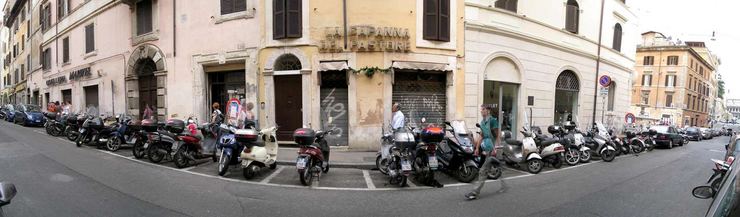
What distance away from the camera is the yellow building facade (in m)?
11.1

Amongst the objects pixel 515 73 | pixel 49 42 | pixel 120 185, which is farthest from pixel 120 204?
pixel 49 42

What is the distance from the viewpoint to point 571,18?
1583cm

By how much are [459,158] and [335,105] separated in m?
5.54

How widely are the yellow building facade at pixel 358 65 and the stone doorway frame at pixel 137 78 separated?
5595 millimetres

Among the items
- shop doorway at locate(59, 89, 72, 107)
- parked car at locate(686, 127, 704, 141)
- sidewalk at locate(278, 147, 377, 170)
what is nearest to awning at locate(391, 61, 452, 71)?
sidewalk at locate(278, 147, 377, 170)

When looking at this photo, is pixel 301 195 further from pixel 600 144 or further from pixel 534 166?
pixel 600 144

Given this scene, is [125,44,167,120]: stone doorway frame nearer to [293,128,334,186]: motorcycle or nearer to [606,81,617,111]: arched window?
[293,128,334,186]: motorcycle

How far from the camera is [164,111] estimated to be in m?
14.6

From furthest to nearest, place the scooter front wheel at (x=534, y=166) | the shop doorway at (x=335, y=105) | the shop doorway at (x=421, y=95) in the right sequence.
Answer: the shop doorway at (x=421, y=95)
the shop doorway at (x=335, y=105)
the scooter front wheel at (x=534, y=166)

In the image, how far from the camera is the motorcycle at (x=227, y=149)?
278 inches

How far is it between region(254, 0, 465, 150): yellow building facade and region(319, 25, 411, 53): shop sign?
1.3 inches

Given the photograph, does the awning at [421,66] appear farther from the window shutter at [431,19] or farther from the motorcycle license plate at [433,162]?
the motorcycle license plate at [433,162]

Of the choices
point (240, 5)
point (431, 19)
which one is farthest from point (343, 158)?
point (240, 5)

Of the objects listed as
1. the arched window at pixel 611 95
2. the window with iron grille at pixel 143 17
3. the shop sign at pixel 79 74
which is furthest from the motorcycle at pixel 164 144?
the arched window at pixel 611 95
